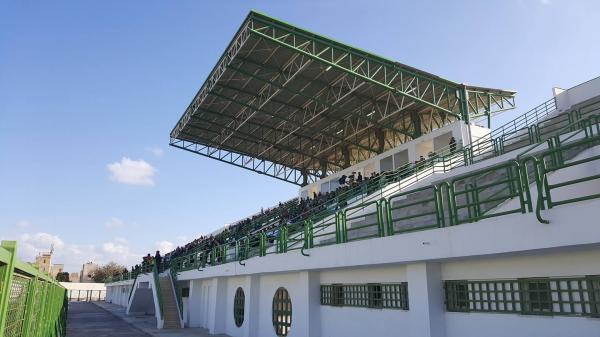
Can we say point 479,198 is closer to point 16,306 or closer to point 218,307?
point 16,306

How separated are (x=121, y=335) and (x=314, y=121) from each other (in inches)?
823

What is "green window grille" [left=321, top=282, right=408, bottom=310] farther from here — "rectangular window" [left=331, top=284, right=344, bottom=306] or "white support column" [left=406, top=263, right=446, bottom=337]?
"white support column" [left=406, top=263, right=446, bottom=337]

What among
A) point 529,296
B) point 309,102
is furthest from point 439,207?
point 309,102

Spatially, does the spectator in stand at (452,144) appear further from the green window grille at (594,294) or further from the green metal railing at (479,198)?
the green window grille at (594,294)

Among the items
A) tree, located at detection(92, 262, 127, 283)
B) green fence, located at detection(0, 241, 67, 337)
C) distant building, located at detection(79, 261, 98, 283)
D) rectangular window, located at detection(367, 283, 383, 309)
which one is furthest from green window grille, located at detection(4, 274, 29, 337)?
distant building, located at detection(79, 261, 98, 283)

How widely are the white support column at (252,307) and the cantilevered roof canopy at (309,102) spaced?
12.8 m

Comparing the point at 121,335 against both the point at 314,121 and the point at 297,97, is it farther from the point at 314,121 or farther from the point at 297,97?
the point at 314,121

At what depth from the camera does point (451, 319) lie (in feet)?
29.8

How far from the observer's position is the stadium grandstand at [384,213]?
23.4 feet

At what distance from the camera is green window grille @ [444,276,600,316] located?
6863 mm

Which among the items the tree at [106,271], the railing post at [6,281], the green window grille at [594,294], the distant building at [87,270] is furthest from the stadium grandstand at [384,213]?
the distant building at [87,270]

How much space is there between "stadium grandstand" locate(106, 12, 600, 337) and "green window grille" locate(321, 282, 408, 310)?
49 mm

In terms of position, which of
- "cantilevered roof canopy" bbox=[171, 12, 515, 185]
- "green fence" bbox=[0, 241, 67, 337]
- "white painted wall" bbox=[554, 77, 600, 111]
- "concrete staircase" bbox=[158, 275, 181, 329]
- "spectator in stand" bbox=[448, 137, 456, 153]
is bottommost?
"concrete staircase" bbox=[158, 275, 181, 329]

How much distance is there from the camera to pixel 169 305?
81.5 ft
